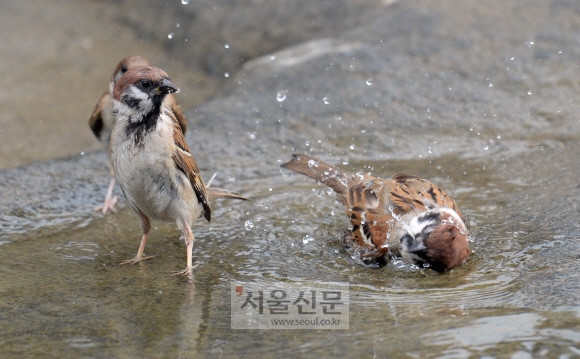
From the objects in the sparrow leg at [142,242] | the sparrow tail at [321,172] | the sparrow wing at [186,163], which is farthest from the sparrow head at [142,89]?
the sparrow tail at [321,172]

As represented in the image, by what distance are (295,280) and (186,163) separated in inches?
37.2

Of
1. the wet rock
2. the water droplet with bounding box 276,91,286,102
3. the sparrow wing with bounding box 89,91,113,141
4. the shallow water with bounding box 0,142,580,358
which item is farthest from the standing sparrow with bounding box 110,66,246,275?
the wet rock

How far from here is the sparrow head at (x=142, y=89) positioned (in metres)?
3.79

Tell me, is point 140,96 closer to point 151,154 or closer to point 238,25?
point 151,154

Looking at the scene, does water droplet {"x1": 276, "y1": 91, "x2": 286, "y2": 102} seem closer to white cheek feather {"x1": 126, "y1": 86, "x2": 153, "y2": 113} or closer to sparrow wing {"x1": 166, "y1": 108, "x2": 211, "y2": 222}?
sparrow wing {"x1": 166, "y1": 108, "x2": 211, "y2": 222}

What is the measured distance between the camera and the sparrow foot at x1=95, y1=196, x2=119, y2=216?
5.17 meters

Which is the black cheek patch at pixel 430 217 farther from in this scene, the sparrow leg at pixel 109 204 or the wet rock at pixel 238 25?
the wet rock at pixel 238 25

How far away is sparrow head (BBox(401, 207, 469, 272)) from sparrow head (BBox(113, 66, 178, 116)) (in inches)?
61.3

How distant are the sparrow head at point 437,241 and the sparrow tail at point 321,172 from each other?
812mm

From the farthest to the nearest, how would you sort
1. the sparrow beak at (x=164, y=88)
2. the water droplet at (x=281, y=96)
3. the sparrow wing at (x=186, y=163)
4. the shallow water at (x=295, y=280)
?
the water droplet at (x=281, y=96) → the sparrow wing at (x=186, y=163) → the sparrow beak at (x=164, y=88) → the shallow water at (x=295, y=280)

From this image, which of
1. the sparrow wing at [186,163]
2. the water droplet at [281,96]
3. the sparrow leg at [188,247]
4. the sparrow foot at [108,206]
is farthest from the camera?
the water droplet at [281,96]

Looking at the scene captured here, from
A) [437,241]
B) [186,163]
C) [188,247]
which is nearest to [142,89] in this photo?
[186,163]

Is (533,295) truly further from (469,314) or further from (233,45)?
(233,45)

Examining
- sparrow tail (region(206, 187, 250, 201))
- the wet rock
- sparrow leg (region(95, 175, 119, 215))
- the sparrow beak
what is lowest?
sparrow leg (region(95, 175, 119, 215))
